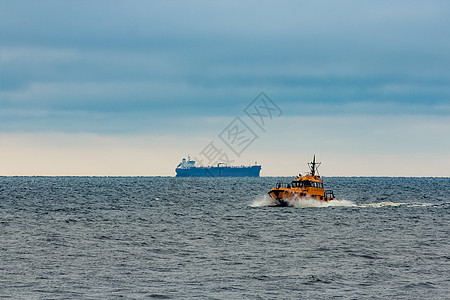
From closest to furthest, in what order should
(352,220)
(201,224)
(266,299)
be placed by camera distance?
(266,299) < (201,224) < (352,220)

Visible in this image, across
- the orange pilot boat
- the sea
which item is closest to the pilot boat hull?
the orange pilot boat

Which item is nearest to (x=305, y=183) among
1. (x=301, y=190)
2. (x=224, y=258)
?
(x=301, y=190)

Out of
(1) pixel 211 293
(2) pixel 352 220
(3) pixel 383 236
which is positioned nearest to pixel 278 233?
(3) pixel 383 236

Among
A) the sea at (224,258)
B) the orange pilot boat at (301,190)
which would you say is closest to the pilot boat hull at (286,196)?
the orange pilot boat at (301,190)

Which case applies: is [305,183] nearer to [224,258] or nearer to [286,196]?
[286,196]

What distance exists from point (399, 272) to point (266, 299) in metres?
9.79

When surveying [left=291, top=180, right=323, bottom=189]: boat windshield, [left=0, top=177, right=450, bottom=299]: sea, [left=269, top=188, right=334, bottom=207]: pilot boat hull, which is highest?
[left=291, top=180, right=323, bottom=189]: boat windshield

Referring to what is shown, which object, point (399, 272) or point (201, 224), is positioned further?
point (201, 224)

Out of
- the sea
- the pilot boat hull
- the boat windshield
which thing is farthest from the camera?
the boat windshield

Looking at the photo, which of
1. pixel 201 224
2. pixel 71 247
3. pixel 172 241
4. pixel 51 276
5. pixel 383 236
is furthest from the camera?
pixel 201 224

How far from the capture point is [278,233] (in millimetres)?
47094

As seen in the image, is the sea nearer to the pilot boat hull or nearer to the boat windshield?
the pilot boat hull

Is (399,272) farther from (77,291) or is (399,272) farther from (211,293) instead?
(77,291)

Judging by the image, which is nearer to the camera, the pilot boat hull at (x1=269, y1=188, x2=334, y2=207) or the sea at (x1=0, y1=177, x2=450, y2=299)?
the sea at (x1=0, y1=177, x2=450, y2=299)
